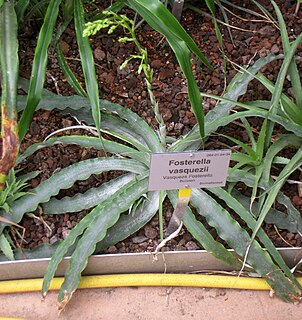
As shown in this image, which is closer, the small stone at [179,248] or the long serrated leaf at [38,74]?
the long serrated leaf at [38,74]

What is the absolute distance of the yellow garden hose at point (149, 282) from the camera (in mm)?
1415

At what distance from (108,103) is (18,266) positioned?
540 millimetres

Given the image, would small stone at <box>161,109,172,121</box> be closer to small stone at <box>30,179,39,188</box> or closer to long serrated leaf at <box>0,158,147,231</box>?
long serrated leaf at <box>0,158,147,231</box>

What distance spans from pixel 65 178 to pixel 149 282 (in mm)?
384

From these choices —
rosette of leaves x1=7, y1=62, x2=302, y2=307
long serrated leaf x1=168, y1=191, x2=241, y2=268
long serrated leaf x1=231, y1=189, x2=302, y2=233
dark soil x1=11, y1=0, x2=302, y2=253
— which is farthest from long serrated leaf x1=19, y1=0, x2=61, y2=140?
long serrated leaf x1=231, y1=189, x2=302, y2=233

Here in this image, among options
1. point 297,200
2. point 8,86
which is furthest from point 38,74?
point 297,200

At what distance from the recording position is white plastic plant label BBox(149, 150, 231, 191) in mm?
1138

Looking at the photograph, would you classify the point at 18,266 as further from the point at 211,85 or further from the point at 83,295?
the point at 211,85

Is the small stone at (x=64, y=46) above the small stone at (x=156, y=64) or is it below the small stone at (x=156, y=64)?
above

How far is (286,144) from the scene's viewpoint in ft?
4.85

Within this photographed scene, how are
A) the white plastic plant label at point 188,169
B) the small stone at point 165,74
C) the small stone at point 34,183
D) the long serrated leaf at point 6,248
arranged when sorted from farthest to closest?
the small stone at point 165,74 → the small stone at point 34,183 → the long serrated leaf at point 6,248 → the white plastic plant label at point 188,169

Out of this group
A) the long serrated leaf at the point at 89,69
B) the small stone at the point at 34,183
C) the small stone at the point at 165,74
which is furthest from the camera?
the small stone at the point at 165,74

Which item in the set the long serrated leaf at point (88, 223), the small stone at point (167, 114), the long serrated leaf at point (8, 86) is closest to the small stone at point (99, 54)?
the small stone at point (167, 114)

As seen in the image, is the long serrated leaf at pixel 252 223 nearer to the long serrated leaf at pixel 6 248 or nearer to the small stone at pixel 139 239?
the small stone at pixel 139 239
